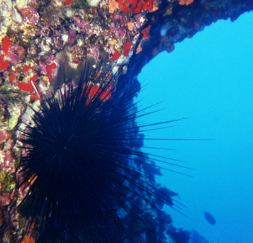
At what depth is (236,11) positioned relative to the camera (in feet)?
19.5

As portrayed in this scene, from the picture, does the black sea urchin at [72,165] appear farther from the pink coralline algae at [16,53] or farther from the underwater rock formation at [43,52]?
the pink coralline algae at [16,53]

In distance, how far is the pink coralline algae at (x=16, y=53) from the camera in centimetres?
238

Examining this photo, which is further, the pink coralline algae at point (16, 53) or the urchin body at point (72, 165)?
the pink coralline algae at point (16, 53)

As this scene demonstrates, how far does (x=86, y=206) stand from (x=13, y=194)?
1064 millimetres

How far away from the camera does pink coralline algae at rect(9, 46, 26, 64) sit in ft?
7.80

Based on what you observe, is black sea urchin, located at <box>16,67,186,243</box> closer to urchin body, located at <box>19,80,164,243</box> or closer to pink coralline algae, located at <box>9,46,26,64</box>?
urchin body, located at <box>19,80,164,243</box>

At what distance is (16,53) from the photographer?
7.93 ft

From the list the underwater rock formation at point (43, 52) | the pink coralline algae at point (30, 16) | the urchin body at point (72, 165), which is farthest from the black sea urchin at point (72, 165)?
the pink coralline algae at point (30, 16)

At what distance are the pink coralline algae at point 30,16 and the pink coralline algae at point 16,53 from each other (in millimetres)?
371

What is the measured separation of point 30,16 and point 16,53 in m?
0.54

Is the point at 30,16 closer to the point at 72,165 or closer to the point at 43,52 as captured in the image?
the point at 43,52

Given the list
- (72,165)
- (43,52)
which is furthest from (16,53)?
(72,165)

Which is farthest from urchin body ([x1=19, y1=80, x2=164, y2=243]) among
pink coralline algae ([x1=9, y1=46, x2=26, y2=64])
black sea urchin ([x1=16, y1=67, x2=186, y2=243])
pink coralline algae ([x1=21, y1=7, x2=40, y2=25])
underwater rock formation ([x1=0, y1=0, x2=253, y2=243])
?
pink coralline algae ([x1=21, y1=7, x2=40, y2=25])

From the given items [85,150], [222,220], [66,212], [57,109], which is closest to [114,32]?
[57,109]
